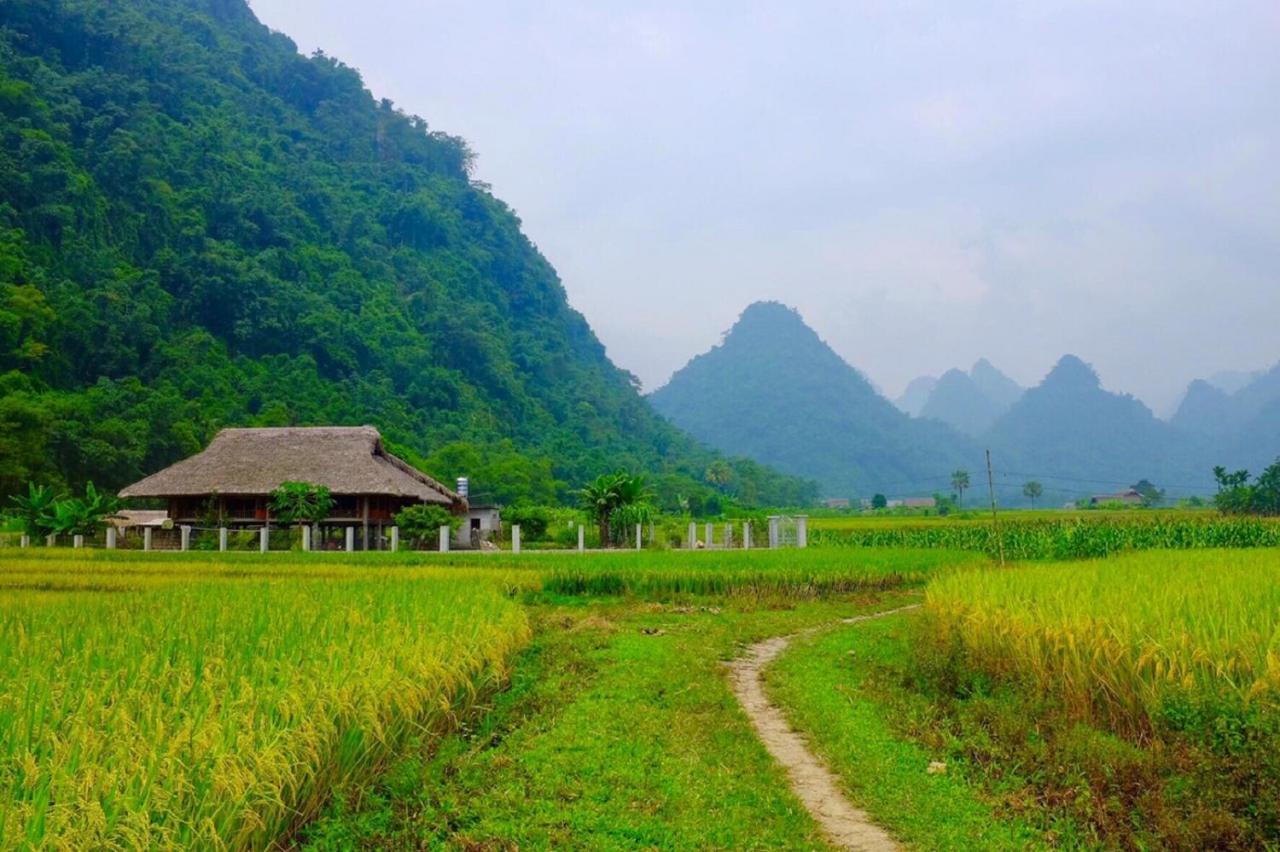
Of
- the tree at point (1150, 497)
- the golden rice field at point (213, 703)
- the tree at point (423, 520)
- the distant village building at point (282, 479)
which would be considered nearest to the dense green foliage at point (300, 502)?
the distant village building at point (282, 479)

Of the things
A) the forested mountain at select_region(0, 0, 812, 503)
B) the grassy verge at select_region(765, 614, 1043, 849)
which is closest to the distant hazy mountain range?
the forested mountain at select_region(0, 0, 812, 503)

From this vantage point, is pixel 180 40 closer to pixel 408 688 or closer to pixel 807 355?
pixel 408 688

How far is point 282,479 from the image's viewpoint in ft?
91.1

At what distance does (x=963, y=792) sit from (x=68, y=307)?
1823 inches

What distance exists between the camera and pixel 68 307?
134 feet

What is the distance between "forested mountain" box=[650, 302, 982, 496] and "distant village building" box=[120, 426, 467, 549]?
309 ft

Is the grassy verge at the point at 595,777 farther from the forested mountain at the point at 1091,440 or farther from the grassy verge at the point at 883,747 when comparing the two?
the forested mountain at the point at 1091,440

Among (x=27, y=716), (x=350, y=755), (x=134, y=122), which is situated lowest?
(x=350, y=755)

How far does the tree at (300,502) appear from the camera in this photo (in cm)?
2655

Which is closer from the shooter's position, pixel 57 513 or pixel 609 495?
pixel 57 513

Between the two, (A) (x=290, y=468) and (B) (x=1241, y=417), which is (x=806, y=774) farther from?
(B) (x=1241, y=417)

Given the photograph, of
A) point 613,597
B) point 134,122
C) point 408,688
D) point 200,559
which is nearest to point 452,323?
point 134,122

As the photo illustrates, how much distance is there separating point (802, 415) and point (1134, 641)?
416ft

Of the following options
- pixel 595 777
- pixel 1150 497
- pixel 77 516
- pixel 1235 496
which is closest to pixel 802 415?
pixel 1150 497
